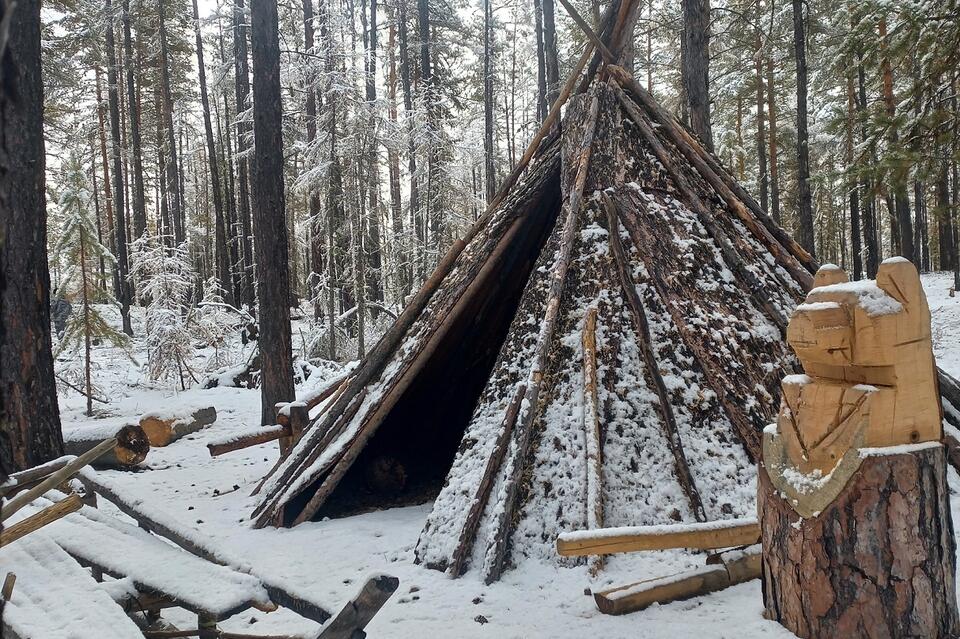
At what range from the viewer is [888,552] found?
2375mm

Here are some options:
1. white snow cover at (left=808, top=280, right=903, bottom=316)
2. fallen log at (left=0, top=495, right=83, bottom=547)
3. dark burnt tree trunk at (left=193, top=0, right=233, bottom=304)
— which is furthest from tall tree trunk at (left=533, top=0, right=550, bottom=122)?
fallen log at (left=0, top=495, right=83, bottom=547)

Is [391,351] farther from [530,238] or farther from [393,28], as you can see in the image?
[393,28]

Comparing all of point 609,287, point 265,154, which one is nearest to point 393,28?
point 265,154

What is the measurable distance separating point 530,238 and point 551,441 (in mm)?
2960

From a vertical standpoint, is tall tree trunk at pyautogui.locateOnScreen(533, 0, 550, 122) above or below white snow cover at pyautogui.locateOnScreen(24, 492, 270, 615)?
above

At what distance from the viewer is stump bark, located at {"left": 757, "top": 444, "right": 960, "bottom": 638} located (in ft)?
7.77

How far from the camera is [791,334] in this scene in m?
2.55

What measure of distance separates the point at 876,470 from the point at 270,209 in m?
7.18

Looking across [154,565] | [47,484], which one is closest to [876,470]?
[154,565]

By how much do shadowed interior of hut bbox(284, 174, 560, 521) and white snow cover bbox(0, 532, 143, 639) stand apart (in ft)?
9.75

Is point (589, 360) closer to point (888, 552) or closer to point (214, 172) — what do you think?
point (888, 552)

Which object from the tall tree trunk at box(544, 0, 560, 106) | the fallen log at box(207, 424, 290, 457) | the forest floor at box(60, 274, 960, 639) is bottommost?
the forest floor at box(60, 274, 960, 639)

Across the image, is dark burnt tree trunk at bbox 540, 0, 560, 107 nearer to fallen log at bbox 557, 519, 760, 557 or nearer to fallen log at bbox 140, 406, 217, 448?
fallen log at bbox 140, 406, 217, 448

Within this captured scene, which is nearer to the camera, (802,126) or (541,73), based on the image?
(802,126)
